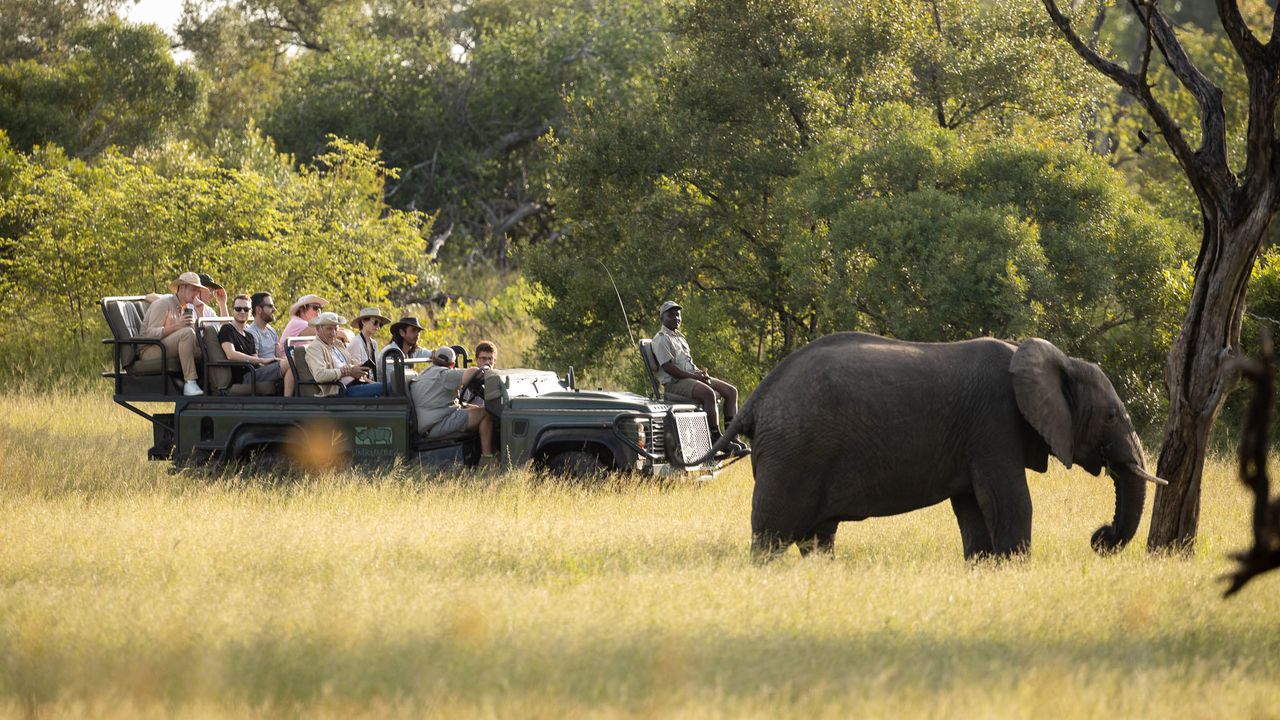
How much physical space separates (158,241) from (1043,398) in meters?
19.5

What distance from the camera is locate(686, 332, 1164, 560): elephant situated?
10.0m

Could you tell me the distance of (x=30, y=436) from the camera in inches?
744

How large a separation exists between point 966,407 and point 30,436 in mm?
13162

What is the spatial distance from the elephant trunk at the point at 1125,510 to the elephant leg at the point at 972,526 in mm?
783

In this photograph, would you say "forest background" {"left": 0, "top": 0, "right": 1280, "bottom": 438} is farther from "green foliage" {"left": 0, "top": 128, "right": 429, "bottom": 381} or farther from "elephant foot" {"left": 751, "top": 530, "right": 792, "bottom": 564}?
"elephant foot" {"left": 751, "top": 530, "right": 792, "bottom": 564}

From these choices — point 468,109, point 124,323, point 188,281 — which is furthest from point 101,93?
point 124,323

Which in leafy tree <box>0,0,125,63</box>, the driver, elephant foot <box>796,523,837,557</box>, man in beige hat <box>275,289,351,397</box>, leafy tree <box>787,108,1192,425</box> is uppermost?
leafy tree <box>0,0,125,63</box>

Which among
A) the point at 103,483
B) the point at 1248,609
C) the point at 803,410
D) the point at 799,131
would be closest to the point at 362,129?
the point at 799,131

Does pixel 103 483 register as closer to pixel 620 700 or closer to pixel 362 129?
pixel 620 700

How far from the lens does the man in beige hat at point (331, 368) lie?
13.9 m

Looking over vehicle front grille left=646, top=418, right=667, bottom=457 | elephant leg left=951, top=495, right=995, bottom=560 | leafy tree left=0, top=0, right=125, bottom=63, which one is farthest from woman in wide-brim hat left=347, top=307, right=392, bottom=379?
leafy tree left=0, top=0, right=125, bottom=63

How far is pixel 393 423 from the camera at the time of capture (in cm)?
1369

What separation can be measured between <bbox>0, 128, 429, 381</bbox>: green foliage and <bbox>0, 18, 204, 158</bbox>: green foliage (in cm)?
561

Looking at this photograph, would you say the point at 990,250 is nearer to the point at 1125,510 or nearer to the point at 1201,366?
the point at 1201,366
